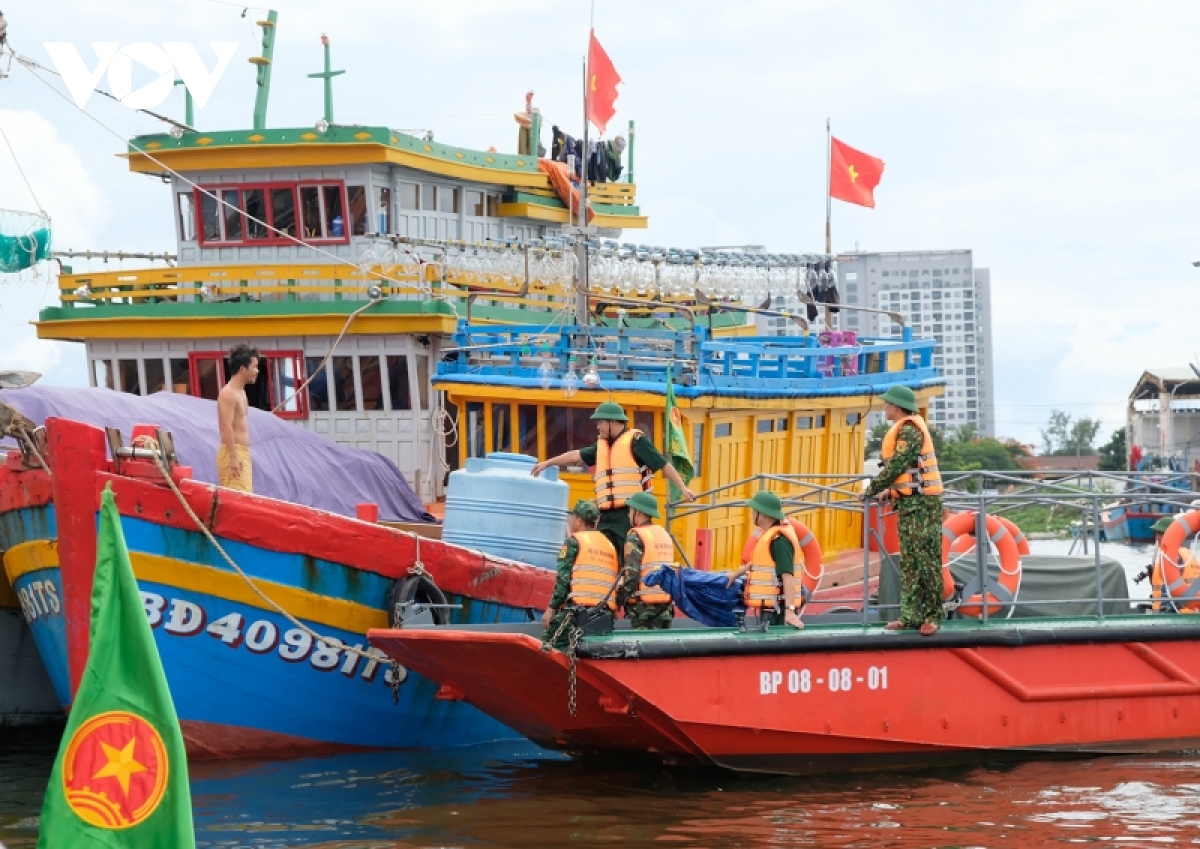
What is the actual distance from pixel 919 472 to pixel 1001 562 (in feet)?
4.94

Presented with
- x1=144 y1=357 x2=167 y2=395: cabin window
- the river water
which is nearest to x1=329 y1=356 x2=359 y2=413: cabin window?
x1=144 y1=357 x2=167 y2=395: cabin window

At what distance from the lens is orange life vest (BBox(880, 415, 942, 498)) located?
11.5 meters

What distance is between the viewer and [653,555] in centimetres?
1163

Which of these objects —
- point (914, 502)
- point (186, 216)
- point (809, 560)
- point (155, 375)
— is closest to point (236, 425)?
point (809, 560)

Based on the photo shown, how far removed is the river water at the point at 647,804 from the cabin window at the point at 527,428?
3.32m

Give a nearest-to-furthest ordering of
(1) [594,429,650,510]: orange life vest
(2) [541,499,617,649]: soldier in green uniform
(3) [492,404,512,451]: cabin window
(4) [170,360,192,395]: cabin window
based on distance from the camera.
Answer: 1. (2) [541,499,617,649]: soldier in green uniform
2. (1) [594,429,650,510]: orange life vest
3. (3) [492,404,512,451]: cabin window
4. (4) [170,360,192,395]: cabin window

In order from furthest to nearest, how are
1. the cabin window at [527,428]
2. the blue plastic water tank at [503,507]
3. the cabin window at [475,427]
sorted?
the cabin window at [475,427], the cabin window at [527,428], the blue plastic water tank at [503,507]

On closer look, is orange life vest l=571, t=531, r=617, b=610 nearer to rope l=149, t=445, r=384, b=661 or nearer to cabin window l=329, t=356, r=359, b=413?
rope l=149, t=445, r=384, b=661

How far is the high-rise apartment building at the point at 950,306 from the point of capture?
93062 millimetres

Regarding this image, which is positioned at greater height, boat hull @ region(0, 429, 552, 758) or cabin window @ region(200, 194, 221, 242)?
cabin window @ region(200, 194, 221, 242)

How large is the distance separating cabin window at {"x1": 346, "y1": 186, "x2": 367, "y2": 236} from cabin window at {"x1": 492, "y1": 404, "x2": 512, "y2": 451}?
4120mm

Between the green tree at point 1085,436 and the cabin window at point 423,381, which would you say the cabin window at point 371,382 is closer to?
the cabin window at point 423,381

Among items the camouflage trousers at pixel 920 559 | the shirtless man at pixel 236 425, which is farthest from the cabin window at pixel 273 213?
the camouflage trousers at pixel 920 559

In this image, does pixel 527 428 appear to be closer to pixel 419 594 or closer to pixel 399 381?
pixel 399 381
